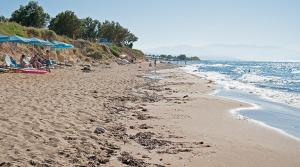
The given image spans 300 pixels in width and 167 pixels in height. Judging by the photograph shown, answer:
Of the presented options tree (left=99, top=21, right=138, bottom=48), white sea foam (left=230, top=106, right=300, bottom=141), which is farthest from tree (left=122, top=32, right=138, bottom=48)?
white sea foam (left=230, top=106, right=300, bottom=141)

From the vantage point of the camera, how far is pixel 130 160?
6.70m

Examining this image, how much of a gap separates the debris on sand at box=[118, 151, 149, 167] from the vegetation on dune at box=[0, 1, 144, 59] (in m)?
35.9

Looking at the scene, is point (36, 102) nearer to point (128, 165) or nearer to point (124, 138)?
point (124, 138)

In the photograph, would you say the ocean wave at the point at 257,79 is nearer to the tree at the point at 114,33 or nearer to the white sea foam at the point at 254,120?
the white sea foam at the point at 254,120

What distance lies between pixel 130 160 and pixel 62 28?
66.0 meters

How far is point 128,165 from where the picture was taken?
6.48 m

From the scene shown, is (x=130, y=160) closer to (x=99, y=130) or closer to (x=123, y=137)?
(x=123, y=137)

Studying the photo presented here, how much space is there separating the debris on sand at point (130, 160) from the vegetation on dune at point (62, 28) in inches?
1412

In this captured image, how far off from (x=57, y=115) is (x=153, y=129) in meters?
2.43

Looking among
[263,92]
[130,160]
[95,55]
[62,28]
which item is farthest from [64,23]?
[130,160]

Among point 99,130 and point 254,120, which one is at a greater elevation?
point 99,130

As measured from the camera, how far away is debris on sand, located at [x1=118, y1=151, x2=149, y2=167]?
21.5 ft

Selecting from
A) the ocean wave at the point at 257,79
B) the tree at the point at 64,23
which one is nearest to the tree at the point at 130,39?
the tree at the point at 64,23

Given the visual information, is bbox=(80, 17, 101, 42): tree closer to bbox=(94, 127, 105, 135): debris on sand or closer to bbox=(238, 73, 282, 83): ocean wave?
bbox=(238, 73, 282, 83): ocean wave
